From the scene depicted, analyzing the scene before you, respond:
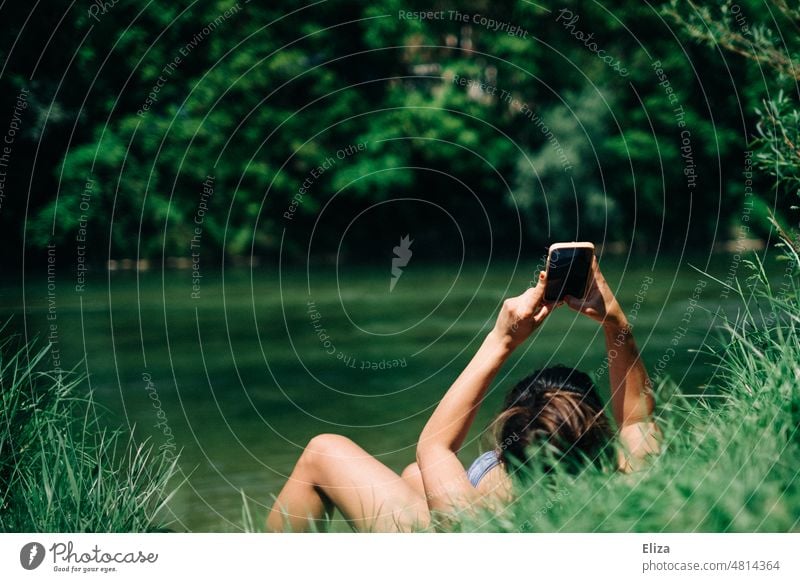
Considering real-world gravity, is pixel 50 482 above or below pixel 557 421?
below

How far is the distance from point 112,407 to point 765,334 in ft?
16.7

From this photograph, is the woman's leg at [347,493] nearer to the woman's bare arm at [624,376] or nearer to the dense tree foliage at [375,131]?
the woman's bare arm at [624,376]

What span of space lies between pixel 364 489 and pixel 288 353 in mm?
6780

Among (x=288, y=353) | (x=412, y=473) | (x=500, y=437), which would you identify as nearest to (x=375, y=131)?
(x=288, y=353)

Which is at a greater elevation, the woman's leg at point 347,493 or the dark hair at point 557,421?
the dark hair at point 557,421

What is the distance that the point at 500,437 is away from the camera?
9.25 feet

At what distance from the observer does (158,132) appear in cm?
1923

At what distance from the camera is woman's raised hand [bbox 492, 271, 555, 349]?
2557 mm

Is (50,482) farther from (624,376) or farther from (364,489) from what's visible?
(624,376)

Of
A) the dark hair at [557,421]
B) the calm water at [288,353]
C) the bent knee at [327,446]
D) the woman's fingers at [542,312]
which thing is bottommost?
the calm water at [288,353]

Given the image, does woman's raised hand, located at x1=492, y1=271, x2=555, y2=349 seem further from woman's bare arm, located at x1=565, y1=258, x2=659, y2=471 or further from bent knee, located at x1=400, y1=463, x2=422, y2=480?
bent knee, located at x1=400, y1=463, x2=422, y2=480

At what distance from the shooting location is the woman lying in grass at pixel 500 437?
2613mm

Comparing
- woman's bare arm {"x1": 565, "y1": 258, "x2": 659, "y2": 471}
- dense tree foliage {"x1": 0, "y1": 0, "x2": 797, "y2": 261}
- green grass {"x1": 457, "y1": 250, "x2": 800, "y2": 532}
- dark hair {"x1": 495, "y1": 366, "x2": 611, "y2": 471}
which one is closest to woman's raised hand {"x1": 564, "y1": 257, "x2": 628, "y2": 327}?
woman's bare arm {"x1": 565, "y1": 258, "x2": 659, "y2": 471}

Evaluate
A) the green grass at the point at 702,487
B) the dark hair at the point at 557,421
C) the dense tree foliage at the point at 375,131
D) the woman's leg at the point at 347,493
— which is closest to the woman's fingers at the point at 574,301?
the dark hair at the point at 557,421
